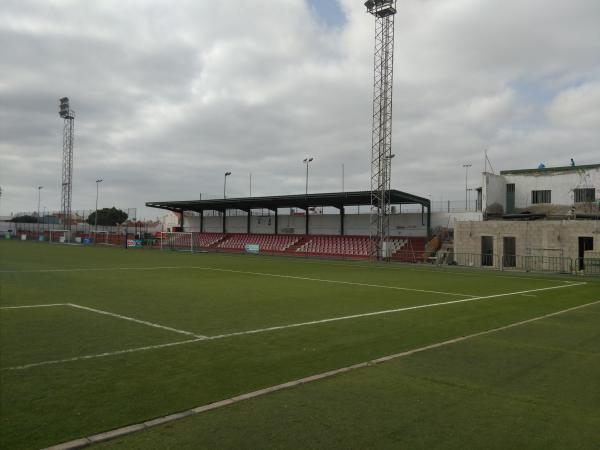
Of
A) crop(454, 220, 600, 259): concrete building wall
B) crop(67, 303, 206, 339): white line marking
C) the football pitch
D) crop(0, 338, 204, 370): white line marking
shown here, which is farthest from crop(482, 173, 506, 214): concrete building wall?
crop(0, 338, 204, 370): white line marking

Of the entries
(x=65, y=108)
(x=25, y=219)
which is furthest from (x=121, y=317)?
(x=25, y=219)

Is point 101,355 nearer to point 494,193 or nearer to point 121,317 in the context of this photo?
point 121,317

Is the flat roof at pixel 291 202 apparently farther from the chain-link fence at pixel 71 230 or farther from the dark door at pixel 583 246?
the dark door at pixel 583 246

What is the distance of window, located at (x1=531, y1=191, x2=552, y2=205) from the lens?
145 ft

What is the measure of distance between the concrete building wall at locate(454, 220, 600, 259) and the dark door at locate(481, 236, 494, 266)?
318 millimetres

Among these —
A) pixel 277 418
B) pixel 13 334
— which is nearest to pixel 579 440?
pixel 277 418

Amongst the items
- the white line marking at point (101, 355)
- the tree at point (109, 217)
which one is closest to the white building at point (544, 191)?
the white line marking at point (101, 355)

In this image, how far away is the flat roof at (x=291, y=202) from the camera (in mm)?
49094

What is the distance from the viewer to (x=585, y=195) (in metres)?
42.2

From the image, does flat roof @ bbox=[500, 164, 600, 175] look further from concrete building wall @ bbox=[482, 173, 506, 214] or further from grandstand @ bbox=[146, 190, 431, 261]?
grandstand @ bbox=[146, 190, 431, 261]

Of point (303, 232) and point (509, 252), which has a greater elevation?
point (303, 232)

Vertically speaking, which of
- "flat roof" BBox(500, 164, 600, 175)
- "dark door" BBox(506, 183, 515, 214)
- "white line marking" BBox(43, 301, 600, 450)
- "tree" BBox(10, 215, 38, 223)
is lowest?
"white line marking" BBox(43, 301, 600, 450)

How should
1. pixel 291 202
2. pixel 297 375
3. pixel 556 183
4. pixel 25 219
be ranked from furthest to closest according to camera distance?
pixel 25 219
pixel 291 202
pixel 556 183
pixel 297 375

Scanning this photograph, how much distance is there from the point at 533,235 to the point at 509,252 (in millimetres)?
2313
